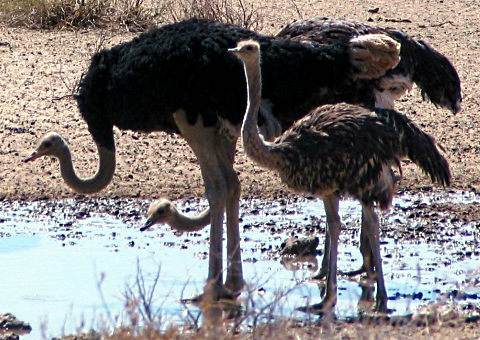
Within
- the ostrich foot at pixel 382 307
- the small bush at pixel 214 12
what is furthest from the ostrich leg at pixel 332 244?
the small bush at pixel 214 12

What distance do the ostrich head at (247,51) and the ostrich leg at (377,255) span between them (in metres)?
1.00

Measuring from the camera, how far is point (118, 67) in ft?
28.3

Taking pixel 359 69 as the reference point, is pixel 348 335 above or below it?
below

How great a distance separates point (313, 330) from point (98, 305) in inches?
65.2

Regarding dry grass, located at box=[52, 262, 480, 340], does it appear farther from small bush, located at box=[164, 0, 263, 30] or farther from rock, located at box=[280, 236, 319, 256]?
small bush, located at box=[164, 0, 263, 30]

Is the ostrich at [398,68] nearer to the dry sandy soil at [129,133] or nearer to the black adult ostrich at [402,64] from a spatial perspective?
the black adult ostrich at [402,64]

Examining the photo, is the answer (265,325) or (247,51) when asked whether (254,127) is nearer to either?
(247,51)

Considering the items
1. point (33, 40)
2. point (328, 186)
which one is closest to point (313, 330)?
point (328, 186)

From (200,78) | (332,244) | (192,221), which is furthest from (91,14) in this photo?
(332,244)

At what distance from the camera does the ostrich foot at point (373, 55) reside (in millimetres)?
8422

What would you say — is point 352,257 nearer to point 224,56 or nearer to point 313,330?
point 224,56

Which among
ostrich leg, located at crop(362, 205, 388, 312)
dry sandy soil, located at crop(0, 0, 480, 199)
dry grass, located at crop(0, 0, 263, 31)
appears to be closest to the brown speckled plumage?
ostrich leg, located at crop(362, 205, 388, 312)

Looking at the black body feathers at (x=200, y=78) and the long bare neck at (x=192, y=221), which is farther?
the long bare neck at (x=192, y=221)

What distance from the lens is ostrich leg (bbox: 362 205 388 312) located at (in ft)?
26.2
